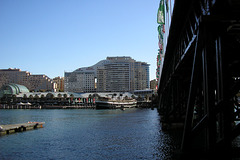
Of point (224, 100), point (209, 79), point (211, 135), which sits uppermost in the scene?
point (209, 79)

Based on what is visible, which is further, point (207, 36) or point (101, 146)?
point (101, 146)

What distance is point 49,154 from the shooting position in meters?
27.2

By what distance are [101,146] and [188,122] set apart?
1859 cm

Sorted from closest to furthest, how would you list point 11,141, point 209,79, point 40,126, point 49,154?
1. point 209,79
2. point 49,154
3. point 11,141
4. point 40,126

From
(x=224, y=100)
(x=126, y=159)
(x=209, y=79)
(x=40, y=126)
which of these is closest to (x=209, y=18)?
(x=209, y=79)

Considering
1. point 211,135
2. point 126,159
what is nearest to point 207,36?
point 211,135

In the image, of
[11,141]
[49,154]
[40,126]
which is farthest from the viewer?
[40,126]

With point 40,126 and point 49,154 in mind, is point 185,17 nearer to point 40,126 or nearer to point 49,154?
point 49,154

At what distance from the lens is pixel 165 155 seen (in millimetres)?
24859

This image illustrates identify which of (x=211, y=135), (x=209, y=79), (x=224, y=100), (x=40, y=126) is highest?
(x=209, y=79)

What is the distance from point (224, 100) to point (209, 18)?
340cm

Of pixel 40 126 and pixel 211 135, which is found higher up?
pixel 211 135

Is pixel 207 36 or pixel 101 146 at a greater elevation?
pixel 207 36

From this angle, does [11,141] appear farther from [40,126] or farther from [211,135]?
[211,135]
